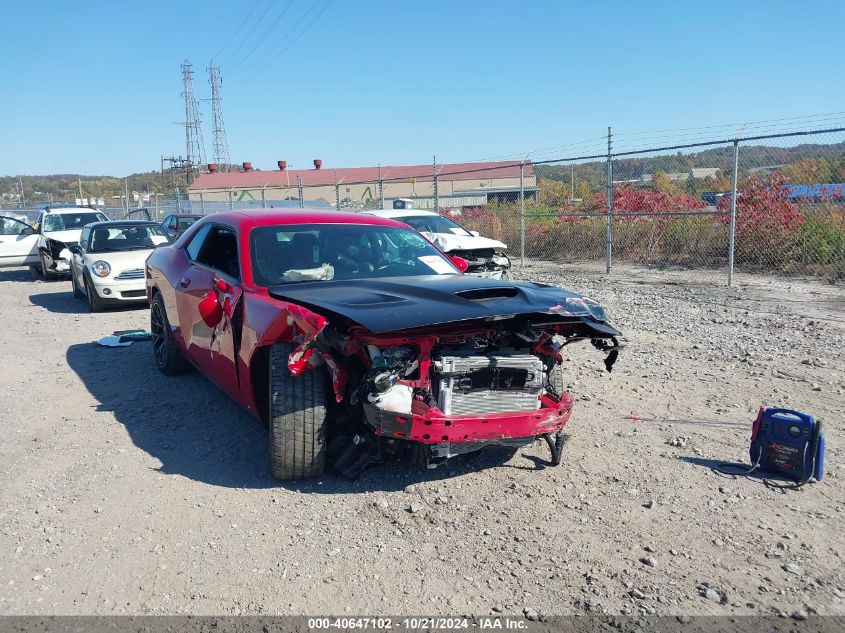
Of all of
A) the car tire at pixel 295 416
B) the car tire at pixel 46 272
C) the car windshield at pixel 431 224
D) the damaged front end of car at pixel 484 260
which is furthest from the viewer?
the car tire at pixel 46 272

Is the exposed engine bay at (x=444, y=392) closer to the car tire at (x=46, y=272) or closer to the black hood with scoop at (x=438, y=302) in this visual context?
the black hood with scoop at (x=438, y=302)

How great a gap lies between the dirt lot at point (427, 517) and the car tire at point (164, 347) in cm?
26

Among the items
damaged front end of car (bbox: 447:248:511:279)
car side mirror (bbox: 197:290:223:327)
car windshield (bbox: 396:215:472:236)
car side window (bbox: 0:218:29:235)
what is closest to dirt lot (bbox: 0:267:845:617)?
car side mirror (bbox: 197:290:223:327)

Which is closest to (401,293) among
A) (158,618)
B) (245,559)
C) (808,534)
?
(245,559)

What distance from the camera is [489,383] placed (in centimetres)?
403

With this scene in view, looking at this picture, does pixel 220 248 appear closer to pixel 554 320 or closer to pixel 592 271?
Result: pixel 554 320

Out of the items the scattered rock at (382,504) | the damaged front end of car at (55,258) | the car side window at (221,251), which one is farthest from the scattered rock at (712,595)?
the damaged front end of car at (55,258)

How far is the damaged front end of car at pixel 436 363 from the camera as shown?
3803 millimetres

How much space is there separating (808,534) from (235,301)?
3.53m

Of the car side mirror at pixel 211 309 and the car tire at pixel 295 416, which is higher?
the car side mirror at pixel 211 309

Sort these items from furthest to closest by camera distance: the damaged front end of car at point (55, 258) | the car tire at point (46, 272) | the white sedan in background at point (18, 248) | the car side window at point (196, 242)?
the white sedan in background at point (18, 248)
the car tire at point (46, 272)
the damaged front end of car at point (55, 258)
the car side window at point (196, 242)

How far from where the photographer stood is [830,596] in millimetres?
3082

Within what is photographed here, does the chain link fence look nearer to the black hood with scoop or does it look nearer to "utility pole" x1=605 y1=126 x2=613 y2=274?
"utility pole" x1=605 y1=126 x2=613 y2=274

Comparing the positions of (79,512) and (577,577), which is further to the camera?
(79,512)
